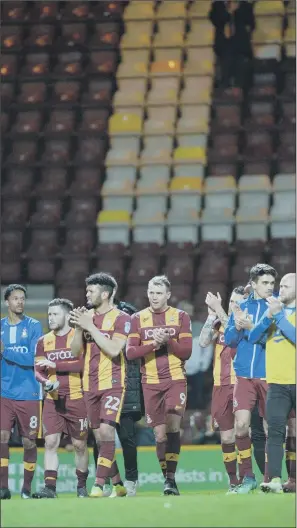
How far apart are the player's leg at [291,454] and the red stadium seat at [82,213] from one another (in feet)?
18.2

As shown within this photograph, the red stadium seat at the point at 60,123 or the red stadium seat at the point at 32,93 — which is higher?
the red stadium seat at the point at 32,93

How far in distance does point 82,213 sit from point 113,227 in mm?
467

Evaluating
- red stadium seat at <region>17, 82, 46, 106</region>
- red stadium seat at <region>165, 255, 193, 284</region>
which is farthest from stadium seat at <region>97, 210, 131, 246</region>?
red stadium seat at <region>17, 82, 46, 106</region>

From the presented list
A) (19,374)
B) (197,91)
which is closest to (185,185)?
(197,91)

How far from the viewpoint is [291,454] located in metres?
8.36

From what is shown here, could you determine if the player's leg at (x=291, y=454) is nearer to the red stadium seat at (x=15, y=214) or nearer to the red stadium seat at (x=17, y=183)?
the red stadium seat at (x=15, y=214)

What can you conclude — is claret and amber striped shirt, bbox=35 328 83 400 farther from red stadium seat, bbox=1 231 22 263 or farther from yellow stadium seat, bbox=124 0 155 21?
yellow stadium seat, bbox=124 0 155 21

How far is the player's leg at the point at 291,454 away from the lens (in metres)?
7.55

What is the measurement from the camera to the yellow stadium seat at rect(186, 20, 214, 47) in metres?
14.8

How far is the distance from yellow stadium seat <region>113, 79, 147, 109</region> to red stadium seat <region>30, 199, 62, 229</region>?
68.3 inches

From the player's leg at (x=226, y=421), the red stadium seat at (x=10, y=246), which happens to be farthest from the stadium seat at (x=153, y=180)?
the player's leg at (x=226, y=421)

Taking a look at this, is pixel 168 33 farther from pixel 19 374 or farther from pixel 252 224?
pixel 19 374

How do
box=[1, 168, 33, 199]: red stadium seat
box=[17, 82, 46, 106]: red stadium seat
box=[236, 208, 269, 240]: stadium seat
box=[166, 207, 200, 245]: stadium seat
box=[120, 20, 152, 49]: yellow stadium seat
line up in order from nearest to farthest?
box=[236, 208, 269, 240]: stadium seat
box=[166, 207, 200, 245]: stadium seat
box=[1, 168, 33, 199]: red stadium seat
box=[17, 82, 46, 106]: red stadium seat
box=[120, 20, 152, 49]: yellow stadium seat

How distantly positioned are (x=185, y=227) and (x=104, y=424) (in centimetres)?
591
